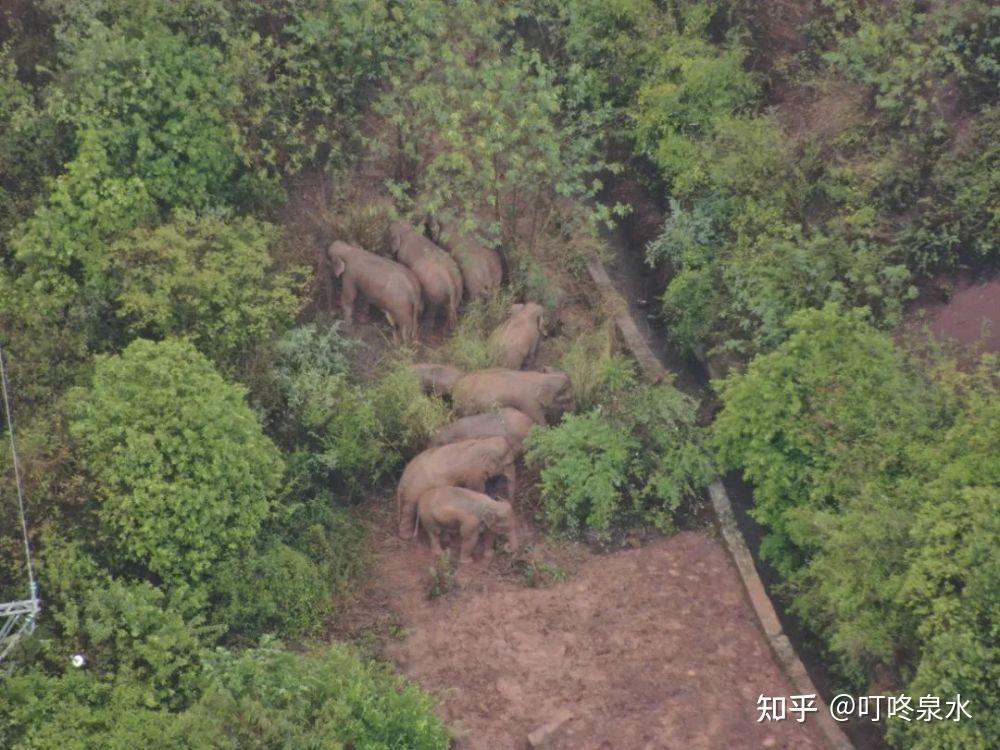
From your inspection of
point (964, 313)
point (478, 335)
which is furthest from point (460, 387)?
point (964, 313)

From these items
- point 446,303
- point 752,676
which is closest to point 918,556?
point 752,676

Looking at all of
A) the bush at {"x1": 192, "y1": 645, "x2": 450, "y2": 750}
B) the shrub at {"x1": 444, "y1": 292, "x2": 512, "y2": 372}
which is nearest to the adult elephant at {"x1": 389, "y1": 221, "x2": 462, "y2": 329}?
the shrub at {"x1": 444, "y1": 292, "x2": 512, "y2": 372}

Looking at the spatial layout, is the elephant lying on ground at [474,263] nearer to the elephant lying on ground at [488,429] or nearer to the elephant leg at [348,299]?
the elephant leg at [348,299]

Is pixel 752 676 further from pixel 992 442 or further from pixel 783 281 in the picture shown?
pixel 783 281

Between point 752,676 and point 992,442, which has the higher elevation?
point 992,442

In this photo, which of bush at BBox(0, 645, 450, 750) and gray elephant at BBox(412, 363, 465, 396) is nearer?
bush at BBox(0, 645, 450, 750)

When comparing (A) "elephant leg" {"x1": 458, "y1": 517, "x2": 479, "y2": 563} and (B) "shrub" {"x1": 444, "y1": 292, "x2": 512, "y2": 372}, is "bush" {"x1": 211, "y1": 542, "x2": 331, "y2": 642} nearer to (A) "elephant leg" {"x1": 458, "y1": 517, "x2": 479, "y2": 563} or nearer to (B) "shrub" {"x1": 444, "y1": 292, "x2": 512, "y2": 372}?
(A) "elephant leg" {"x1": 458, "y1": 517, "x2": 479, "y2": 563}

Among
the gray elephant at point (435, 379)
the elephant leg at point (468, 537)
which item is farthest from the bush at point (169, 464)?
the gray elephant at point (435, 379)
